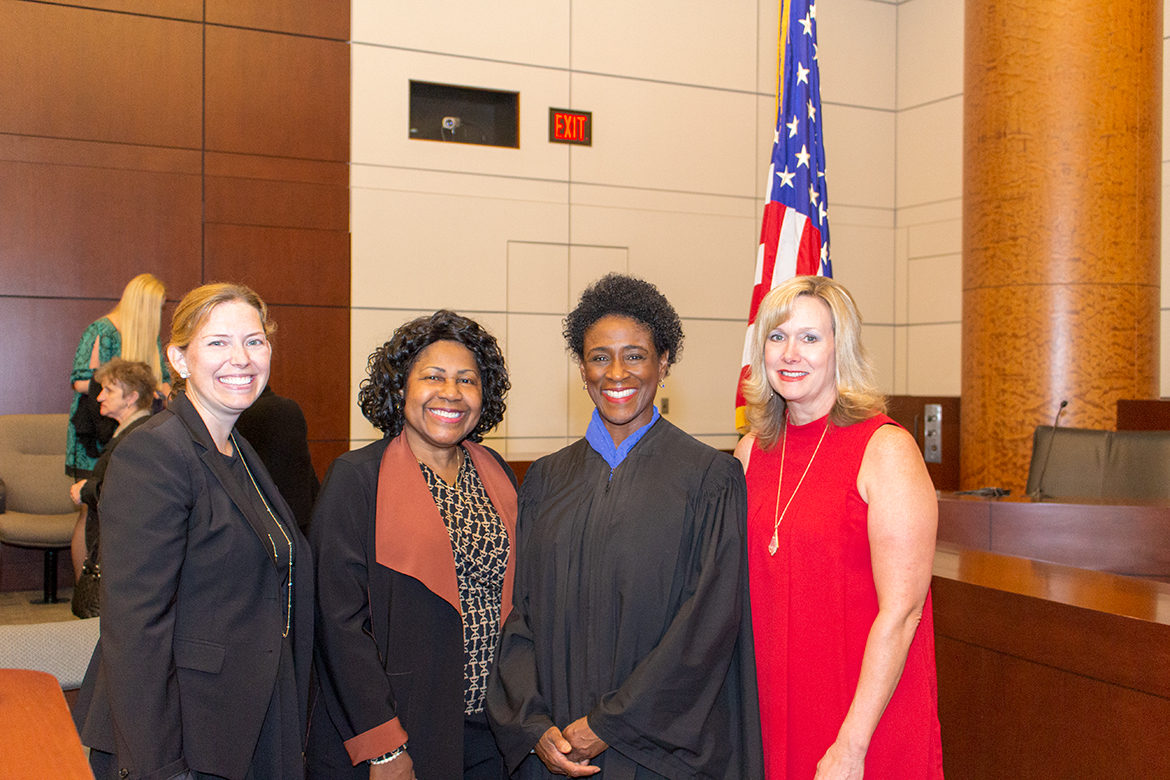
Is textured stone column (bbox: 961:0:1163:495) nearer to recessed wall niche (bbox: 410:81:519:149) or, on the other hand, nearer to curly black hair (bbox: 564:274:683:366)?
recessed wall niche (bbox: 410:81:519:149)

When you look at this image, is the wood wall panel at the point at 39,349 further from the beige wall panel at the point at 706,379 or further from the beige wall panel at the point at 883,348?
the beige wall panel at the point at 883,348

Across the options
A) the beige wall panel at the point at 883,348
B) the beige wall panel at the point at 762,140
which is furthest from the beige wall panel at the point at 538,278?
the beige wall panel at the point at 883,348

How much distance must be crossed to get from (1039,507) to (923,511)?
252cm

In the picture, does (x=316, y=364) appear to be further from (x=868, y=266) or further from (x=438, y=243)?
(x=868, y=266)

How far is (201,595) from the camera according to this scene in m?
1.83

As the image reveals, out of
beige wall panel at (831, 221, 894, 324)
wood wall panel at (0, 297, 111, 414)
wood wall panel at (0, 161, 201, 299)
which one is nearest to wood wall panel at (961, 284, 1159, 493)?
beige wall panel at (831, 221, 894, 324)

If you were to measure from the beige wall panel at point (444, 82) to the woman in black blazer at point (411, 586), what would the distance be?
5.02 meters

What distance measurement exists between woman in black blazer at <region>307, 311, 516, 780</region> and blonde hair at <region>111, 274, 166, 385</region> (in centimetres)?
359

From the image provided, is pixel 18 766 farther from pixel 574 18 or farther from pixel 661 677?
pixel 574 18

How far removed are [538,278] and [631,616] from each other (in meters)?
5.64

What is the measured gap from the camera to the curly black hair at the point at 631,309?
225 cm

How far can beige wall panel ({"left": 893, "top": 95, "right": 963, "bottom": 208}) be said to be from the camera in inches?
326

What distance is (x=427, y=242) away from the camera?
7.12 m

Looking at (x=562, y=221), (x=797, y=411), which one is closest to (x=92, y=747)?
(x=797, y=411)
